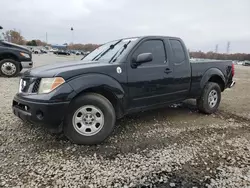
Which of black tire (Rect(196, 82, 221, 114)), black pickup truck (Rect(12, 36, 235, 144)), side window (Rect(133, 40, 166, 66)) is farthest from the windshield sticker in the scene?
black tire (Rect(196, 82, 221, 114))

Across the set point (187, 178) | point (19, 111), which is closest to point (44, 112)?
point (19, 111)

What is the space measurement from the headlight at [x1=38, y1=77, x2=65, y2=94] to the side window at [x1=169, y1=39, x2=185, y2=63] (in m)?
2.40

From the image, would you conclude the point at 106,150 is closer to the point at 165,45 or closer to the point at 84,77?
the point at 84,77

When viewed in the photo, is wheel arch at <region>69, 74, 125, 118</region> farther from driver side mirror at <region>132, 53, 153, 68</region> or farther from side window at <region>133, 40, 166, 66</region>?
side window at <region>133, 40, 166, 66</region>

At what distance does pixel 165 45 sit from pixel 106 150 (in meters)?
2.41

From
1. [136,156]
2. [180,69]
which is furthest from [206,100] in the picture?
[136,156]

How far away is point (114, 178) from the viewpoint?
8.52ft

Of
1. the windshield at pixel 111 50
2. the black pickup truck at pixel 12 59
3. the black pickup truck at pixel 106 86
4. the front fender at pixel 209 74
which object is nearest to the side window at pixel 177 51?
the black pickup truck at pixel 106 86

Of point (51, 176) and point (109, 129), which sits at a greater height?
point (109, 129)

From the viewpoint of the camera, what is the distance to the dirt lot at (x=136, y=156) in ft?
8.44

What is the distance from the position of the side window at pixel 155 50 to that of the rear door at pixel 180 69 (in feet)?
0.79

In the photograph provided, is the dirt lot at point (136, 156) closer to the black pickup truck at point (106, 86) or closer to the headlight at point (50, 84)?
the black pickup truck at point (106, 86)

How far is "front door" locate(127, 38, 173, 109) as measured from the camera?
3.81 m

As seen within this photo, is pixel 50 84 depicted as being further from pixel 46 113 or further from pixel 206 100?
pixel 206 100
